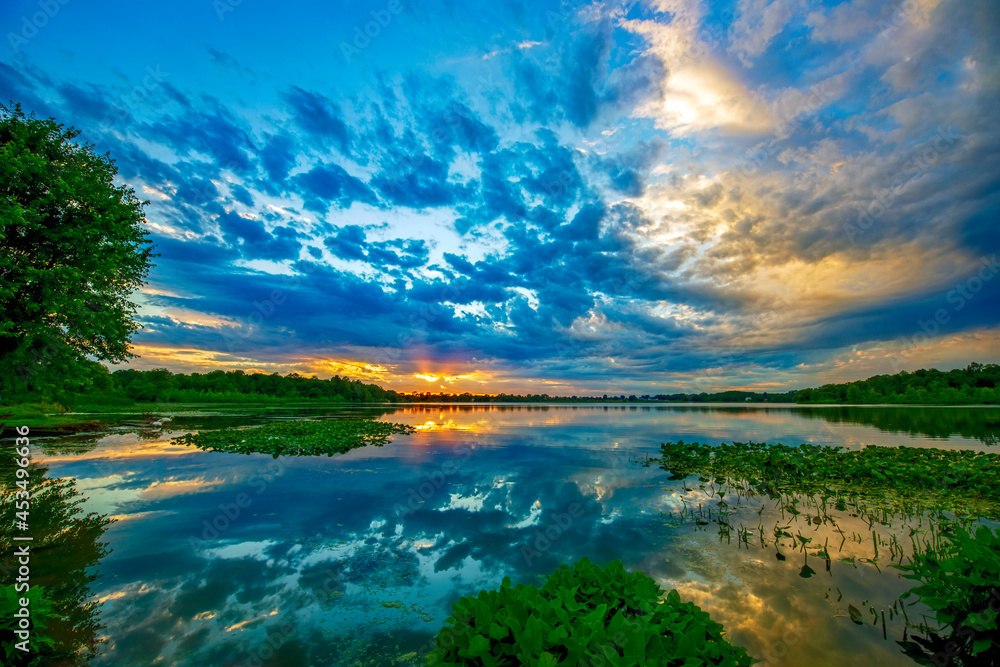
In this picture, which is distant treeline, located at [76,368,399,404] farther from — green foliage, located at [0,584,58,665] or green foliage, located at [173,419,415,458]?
green foliage, located at [0,584,58,665]

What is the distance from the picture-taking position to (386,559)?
285 inches

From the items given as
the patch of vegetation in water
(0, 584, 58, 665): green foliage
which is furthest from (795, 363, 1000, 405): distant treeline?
(0, 584, 58, 665): green foliage

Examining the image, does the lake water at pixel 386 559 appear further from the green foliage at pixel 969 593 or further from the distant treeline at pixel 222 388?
the distant treeline at pixel 222 388

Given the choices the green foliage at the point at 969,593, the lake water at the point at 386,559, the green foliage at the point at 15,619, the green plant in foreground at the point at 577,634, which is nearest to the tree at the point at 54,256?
the lake water at the point at 386,559

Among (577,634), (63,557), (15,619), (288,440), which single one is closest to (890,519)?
(577,634)

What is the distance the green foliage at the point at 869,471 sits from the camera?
36.6 ft

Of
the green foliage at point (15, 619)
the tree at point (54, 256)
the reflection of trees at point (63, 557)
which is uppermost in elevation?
the tree at point (54, 256)

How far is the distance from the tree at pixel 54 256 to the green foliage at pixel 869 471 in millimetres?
24327

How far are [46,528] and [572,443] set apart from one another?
22.7 metres

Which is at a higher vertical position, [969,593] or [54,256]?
[54,256]

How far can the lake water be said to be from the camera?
4746 millimetres

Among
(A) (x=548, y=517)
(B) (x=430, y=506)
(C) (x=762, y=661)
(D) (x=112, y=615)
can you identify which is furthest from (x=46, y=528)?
(C) (x=762, y=661)

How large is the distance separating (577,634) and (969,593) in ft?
12.1

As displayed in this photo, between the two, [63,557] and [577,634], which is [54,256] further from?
[577,634]
